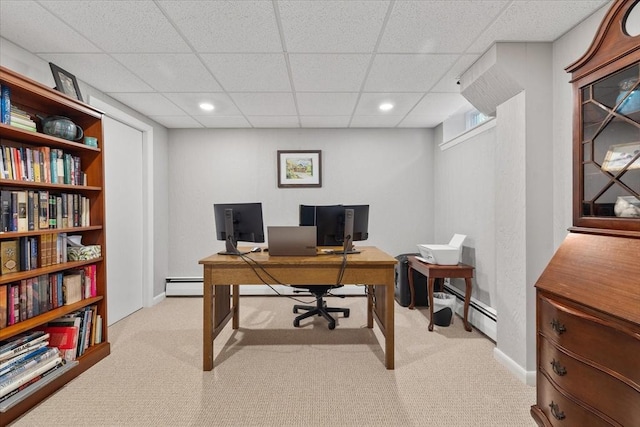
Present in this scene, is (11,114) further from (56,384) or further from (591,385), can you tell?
(591,385)

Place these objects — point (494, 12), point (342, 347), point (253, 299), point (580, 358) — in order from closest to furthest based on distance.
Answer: point (580, 358) < point (494, 12) < point (342, 347) < point (253, 299)

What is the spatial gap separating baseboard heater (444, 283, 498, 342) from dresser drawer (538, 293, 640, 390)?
1.38m

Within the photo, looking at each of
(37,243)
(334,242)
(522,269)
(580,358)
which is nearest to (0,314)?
(37,243)

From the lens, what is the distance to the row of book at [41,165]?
76.0 inches

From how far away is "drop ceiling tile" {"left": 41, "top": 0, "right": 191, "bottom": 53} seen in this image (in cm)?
176

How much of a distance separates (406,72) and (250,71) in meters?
1.34

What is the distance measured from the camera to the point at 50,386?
6.65 ft

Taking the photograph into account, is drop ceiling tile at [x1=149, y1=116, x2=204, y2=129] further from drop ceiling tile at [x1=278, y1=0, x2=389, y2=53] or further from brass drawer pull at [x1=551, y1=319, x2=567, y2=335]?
brass drawer pull at [x1=551, y1=319, x2=567, y2=335]

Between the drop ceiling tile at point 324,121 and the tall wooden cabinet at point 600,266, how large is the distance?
2694 millimetres

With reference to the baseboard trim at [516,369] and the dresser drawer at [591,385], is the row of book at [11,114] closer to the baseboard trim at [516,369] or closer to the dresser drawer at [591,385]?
the dresser drawer at [591,385]

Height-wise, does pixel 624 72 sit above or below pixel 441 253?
above

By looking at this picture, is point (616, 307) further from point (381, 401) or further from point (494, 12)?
point (494, 12)

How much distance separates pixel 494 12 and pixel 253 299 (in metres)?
3.97

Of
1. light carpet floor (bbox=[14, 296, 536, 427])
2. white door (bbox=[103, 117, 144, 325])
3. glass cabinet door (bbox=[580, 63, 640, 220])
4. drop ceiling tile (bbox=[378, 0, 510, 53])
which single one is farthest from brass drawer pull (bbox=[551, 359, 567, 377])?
white door (bbox=[103, 117, 144, 325])
